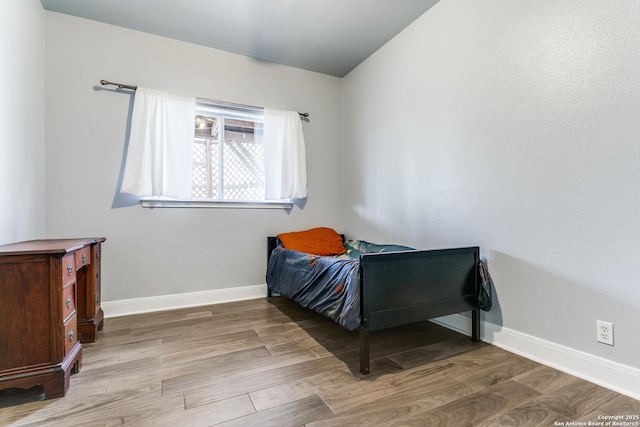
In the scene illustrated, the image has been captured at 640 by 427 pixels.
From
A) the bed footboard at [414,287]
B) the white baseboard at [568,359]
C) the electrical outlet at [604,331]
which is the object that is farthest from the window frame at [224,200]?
the electrical outlet at [604,331]

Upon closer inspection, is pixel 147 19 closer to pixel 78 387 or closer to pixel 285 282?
pixel 285 282

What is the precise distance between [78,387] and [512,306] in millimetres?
2427

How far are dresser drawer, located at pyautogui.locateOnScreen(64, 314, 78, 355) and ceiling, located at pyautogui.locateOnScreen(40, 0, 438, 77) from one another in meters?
2.29

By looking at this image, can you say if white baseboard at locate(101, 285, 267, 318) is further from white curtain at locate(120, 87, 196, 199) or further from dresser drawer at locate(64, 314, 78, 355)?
dresser drawer at locate(64, 314, 78, 355)

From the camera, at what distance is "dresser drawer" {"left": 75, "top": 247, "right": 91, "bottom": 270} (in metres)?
1.76

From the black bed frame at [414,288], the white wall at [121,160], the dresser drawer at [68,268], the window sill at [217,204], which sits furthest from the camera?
the window sill at [217,204]

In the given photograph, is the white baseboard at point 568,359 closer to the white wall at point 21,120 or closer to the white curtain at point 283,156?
the white curtain at point 283,156

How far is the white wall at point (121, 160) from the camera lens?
2459 mm

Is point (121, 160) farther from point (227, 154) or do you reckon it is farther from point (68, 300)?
point (68, 300)

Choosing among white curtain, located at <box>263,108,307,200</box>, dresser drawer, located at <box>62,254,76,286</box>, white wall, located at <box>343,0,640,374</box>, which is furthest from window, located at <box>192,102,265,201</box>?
white wall, located at <box>343,0,640,374</box>

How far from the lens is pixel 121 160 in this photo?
104 inches

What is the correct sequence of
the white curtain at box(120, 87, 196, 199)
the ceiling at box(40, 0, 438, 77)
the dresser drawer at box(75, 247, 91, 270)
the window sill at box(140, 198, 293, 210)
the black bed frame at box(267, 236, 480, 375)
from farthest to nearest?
1. the window sill at box(140, 198, 293, 210)
2. the white curtain at box(120, 87, 196, 199)
3. the ceiling at box(40, 0, 438, 77)
4. the dresser drawer at box(75, 247, 91, 270)
5. the black bed frame at box(267, 236, 480, 375)

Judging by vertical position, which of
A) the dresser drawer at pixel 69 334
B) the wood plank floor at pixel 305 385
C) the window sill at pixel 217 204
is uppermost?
the window sill at pixel 217 204

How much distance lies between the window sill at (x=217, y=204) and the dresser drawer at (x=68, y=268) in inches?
43.1
